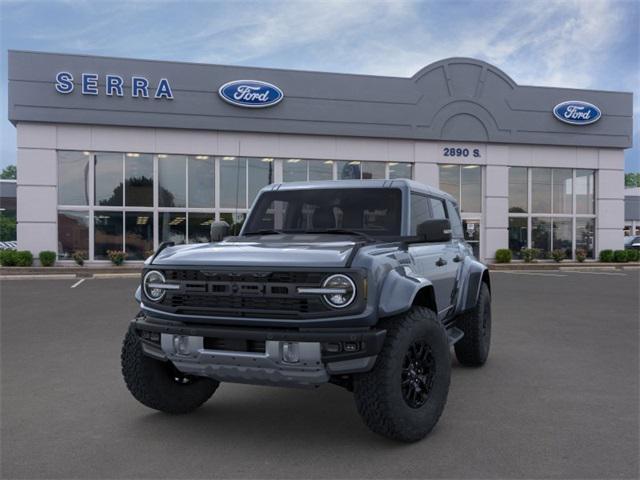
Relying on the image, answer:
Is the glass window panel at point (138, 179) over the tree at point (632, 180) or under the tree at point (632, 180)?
under

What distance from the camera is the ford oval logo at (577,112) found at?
90.1ft

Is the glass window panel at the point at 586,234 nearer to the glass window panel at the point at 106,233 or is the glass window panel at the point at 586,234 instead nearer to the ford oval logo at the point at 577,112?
the ford oval logo at the point at 577,112

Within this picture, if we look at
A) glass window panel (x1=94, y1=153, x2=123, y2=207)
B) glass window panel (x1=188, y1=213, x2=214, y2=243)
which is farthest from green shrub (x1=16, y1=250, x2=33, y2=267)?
glass window panel (x1=188, y1=213, x2=214, y2=243)

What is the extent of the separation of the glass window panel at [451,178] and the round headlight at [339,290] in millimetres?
23841

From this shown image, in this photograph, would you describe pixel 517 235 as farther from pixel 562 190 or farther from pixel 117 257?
pixel 117 257

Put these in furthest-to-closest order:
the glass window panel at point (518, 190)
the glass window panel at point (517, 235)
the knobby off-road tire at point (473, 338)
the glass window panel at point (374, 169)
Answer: the glass window panel at point (518, 190) → the glass window panel at point (517, 235) → the glass window panel at point (374, 169) → the knobby off-road tire at point (473, 338)

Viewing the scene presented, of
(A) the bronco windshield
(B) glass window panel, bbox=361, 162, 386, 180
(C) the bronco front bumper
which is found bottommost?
(C) the bronco front bumper

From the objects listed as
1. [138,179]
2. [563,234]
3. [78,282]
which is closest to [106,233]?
[138,179]

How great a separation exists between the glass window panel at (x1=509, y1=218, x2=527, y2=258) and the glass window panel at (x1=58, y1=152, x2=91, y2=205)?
1878 centimetres

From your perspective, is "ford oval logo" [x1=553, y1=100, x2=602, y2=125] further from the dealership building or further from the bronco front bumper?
the bronco front bumper

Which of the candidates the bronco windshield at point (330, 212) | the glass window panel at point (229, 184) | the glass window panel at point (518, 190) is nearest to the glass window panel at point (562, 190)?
the glass window panel at point (518, 190)

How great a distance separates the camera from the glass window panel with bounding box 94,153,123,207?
23109mm

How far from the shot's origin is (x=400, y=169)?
86.3 feet

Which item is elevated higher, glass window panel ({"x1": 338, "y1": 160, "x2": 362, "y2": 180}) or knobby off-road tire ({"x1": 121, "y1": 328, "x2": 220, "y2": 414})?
glass window panel ({"x1": 338, "y1": 160, "x2": 362, "y2": 180})
